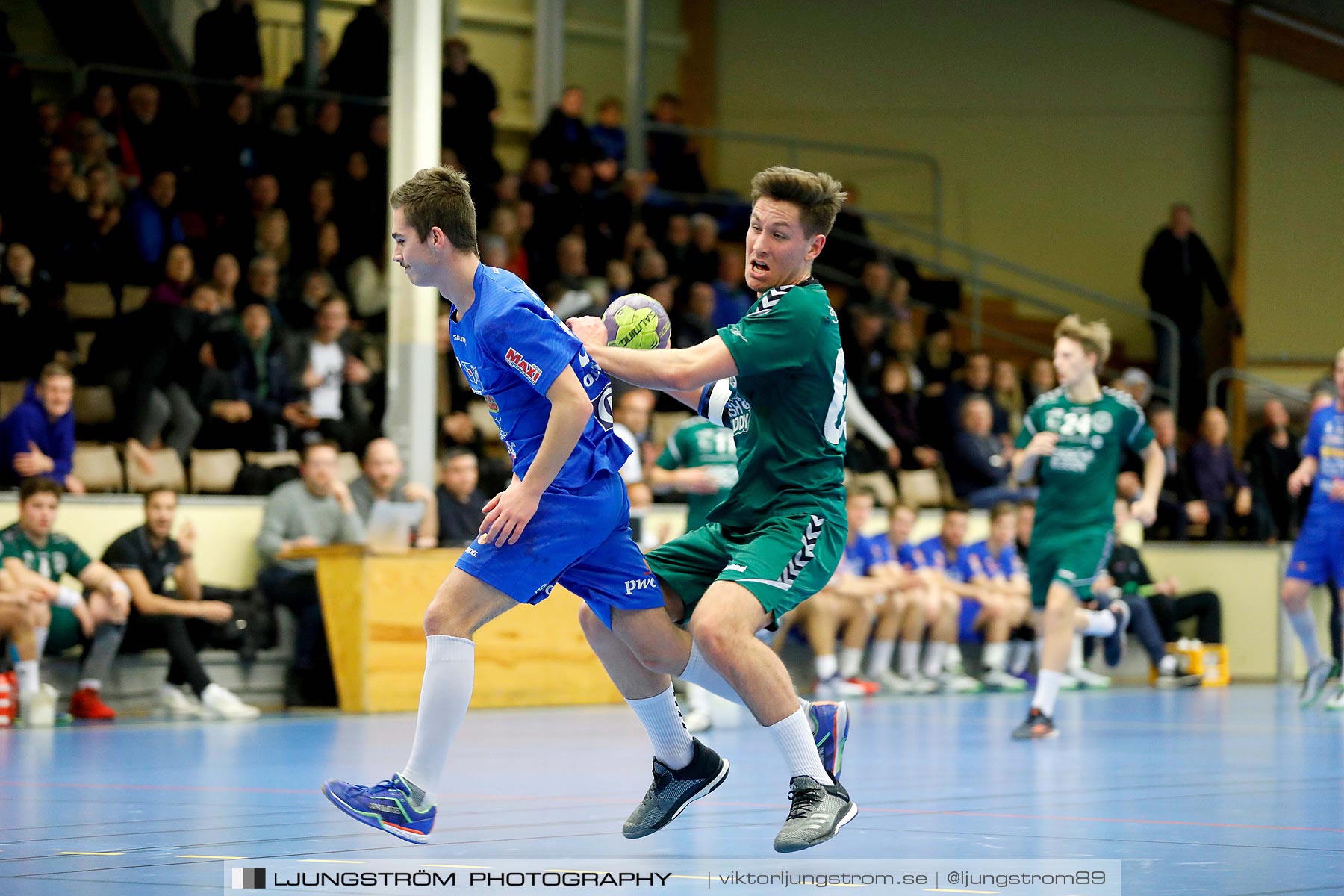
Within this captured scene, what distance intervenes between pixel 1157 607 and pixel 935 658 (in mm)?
2846

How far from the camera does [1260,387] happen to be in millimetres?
20812

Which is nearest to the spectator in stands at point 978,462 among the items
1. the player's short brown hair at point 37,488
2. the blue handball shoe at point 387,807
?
the player's short brown hair at point 37,488

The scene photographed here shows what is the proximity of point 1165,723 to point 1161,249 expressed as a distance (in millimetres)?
11339

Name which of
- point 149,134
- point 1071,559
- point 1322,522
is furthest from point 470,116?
point 1071,559

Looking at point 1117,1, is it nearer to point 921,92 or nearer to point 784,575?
point 921,92

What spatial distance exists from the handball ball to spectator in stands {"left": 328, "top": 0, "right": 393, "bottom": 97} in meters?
12.1

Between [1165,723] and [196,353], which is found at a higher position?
[196,353]

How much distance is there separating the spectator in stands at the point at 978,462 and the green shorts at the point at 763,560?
36.3 feet

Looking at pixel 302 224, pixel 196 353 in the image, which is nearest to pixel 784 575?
pixel 196 353

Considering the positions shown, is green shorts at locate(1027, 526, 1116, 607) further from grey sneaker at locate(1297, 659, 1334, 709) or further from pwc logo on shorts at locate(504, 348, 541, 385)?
pwc logo on shorts at locate(504, 348, 541, 385)

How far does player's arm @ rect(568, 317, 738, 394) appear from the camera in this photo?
476cm

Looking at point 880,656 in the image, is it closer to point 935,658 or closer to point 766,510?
point 935,658

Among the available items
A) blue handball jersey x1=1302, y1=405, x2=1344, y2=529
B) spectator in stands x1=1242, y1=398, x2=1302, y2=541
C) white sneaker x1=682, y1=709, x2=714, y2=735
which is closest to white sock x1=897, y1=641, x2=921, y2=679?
blue handball jersey x1=1302, y1=405, x2=1344, y2=529

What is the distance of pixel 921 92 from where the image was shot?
901 inches
